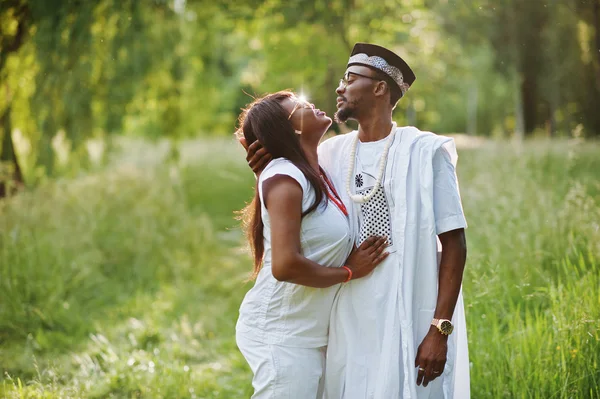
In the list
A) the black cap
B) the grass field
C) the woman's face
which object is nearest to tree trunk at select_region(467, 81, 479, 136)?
the grass field

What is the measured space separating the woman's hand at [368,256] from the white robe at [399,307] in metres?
0.05

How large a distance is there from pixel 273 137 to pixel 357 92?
48 centimetres

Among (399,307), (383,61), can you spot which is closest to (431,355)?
(399,307)

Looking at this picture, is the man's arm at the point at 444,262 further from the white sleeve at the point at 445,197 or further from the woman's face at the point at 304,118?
the woman's face at the point at 304,118

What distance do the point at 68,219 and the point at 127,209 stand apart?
0.99 m

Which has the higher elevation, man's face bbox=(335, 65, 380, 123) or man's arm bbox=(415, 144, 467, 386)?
man's face bbox=(335, 65, 380, 123)

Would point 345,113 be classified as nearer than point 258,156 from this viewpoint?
No

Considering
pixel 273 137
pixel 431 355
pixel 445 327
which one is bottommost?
pixel 431 355

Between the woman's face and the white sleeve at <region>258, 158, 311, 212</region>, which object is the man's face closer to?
the woman's face

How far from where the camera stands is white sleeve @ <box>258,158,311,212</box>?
2.62m

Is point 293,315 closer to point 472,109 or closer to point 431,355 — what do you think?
point 431,355

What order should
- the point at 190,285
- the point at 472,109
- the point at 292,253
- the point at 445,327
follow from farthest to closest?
the point at 472,109 < the point at 190,285 < the point at 445,327 < the point at 292,253

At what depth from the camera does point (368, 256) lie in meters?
2.76

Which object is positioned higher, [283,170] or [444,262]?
[283,170]
